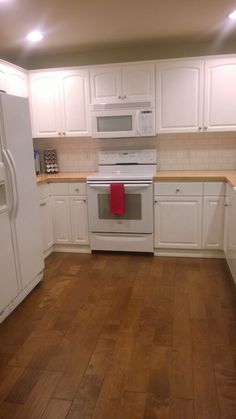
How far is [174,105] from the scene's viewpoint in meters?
3.47

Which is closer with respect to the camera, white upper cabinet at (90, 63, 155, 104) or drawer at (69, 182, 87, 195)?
white upper cabinet at (90, 63, 155, 104)

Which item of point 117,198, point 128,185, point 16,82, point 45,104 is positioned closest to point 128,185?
point 128,185

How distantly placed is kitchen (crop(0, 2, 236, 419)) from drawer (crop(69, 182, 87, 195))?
0.01m

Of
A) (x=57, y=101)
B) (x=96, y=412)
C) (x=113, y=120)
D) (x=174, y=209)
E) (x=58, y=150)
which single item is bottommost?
(x=96, y=412)

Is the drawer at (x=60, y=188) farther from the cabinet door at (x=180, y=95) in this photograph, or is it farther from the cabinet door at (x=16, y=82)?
the cabinet door at (x=180, y=95)

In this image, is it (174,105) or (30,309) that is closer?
(30,309)

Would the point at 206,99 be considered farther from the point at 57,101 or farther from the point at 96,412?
the point at 96,412

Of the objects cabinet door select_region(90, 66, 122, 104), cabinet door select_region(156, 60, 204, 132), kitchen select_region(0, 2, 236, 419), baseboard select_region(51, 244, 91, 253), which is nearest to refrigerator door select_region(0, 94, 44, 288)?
kitchen select_region(0, 2, 236, 419)

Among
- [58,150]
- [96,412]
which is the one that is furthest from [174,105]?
[96,412]

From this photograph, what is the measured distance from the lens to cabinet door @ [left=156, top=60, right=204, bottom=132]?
338cm

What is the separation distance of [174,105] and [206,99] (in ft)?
1.12

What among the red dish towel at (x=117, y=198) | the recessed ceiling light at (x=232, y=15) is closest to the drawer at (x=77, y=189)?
the red dish towel at (x=117, y=198)

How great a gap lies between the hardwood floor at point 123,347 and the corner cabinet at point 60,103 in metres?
1.73

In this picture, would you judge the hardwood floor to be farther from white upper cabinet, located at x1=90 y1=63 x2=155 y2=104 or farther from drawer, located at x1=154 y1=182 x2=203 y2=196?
white upper cabinet, located at x1=90 y1=63 x2=155 y2=104
